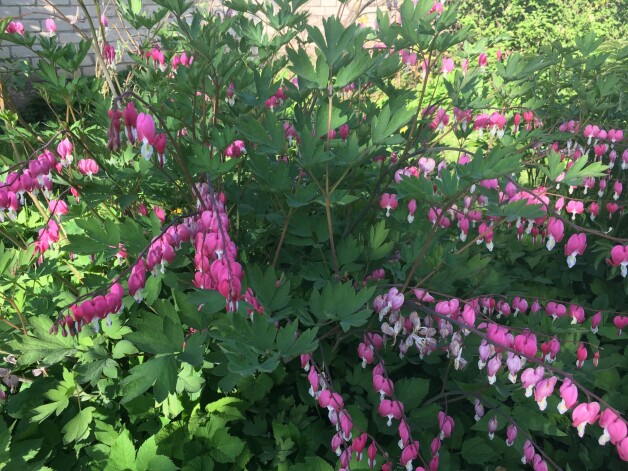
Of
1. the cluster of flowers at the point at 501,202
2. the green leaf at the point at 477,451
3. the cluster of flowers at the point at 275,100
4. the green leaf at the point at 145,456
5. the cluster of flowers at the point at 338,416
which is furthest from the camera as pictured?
the cluster of flowers at the point at 275,100

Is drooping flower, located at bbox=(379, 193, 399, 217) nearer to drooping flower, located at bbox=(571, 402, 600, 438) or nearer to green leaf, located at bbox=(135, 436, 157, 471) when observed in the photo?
drooping flower, located at bbox=(571, 402, 600, 438)

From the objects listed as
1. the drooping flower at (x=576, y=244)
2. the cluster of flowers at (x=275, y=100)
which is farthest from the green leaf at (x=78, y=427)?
the drooping flower at (x=576, y=244)

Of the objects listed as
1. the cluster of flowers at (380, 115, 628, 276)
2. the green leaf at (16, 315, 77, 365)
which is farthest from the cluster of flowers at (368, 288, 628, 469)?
the green leaf at (16, 315, 77, 365)

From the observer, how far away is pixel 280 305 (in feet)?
4.35

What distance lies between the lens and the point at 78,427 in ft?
5.40

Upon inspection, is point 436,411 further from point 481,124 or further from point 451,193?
point 481,124

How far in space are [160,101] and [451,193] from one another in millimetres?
873

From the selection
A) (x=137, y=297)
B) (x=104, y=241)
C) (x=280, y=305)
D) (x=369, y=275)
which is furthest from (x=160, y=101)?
(x=369, y=275)

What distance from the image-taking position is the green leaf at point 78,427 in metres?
1.63

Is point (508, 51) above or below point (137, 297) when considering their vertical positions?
below

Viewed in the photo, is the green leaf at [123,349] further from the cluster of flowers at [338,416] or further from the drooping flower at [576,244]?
the drooping flower at [576,244]

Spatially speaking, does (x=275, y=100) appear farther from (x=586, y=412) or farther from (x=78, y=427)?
(x=586, y=412)

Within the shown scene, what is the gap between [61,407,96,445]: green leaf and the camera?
1.63 meters

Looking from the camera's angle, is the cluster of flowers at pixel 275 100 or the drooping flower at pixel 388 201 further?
the cluster of flowers at pixel 275 100
